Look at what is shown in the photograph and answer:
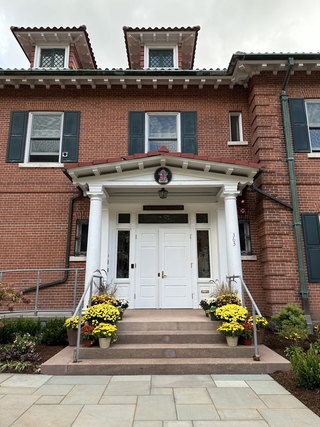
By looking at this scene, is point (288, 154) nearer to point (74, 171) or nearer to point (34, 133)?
point (74, 171)

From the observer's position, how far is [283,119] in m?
7.94

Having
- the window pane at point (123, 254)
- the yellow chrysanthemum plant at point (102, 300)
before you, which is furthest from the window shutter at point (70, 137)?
the yellow chrysanthemum plant at point (102, 300)

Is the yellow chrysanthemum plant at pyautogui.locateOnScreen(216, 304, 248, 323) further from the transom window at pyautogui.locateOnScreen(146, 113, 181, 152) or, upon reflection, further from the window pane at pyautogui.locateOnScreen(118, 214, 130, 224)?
the transom window at pyautogui.locateOnScreen(146, 113, 181, 152)

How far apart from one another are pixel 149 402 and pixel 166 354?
4.45 ft

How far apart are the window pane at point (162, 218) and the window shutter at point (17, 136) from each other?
393 centimetres

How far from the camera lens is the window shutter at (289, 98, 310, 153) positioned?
7844 mm

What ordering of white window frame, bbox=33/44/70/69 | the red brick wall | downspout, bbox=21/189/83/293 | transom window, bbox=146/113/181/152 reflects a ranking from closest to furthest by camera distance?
the red brick wall < downspout, bbox=21/189/83/293 < transom window, bbox=146/113/181/152 < white window frame, bbox=33/44/70/69

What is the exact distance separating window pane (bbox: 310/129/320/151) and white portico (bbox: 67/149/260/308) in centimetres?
257

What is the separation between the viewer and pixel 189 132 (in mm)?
8516

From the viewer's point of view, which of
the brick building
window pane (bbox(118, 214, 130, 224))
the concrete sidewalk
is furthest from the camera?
window pane (bbox(118, 214, 130, 224))

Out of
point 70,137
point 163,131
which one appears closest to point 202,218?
point 163,131

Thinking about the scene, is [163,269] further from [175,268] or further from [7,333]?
[7,333]

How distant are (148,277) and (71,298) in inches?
82.5

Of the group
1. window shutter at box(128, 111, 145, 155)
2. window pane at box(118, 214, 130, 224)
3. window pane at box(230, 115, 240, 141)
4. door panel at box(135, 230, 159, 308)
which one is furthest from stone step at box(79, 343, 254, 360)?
window pane at box(230, 115, 240, 141)
